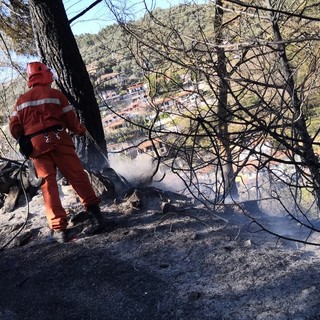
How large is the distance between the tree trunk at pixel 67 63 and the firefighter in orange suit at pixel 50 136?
3.12 ft

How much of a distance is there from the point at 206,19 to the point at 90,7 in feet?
5.67

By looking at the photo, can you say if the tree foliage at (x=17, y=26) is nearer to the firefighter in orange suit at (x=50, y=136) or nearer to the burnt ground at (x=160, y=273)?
the firefighter in orange suit at (x=50, y=136)

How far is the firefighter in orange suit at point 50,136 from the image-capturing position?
14.1 ft

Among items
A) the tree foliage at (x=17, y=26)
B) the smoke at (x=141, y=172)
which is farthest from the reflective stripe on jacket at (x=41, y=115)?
the tree foliage at (x=17, y=26)

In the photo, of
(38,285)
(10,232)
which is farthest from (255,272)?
(10,232)

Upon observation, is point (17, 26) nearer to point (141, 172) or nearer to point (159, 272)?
point (141, 172)

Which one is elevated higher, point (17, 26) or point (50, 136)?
point (17, 26)

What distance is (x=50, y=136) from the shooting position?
4305mm

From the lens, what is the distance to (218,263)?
11.1 feet

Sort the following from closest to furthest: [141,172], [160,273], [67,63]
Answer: [160,273]
[67,63]
[141,172]

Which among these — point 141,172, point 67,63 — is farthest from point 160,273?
point 67,63

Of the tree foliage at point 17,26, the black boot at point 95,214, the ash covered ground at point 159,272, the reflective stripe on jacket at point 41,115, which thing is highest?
the tree foliage at point 17,26

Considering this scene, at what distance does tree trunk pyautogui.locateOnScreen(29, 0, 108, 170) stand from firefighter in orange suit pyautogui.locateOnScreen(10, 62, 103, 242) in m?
0.95

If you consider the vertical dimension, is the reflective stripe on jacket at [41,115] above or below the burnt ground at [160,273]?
above
